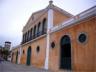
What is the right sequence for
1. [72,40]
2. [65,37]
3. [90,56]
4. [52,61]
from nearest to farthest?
1. [90,56]
2. [72,40]
3. [65,37]
4. [52,61]

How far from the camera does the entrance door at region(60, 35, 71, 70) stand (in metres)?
13.0

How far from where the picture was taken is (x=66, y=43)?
13.6 metres

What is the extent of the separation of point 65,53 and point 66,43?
1.02 metres

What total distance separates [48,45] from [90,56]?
661cm

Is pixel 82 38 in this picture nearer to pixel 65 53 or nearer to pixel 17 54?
pixel 65 53

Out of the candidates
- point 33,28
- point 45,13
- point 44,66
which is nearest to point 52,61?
point 44,66

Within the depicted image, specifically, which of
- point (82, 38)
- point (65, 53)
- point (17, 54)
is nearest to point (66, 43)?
point (65, 53)

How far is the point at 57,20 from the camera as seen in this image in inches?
730

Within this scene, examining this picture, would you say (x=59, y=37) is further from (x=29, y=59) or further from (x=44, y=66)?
(x=29, y=59)

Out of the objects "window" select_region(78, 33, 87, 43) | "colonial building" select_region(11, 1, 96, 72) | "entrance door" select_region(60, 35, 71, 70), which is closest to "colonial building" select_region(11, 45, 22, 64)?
"colonial building" select_region(11, 1, 96, 72)

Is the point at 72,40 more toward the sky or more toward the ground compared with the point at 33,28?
more toward the ground

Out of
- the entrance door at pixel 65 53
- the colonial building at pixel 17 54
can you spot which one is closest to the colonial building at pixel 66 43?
the entrance door at pixel 65 53

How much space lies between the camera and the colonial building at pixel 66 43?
10.8 meters

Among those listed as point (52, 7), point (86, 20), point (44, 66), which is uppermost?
point (52, 7)
